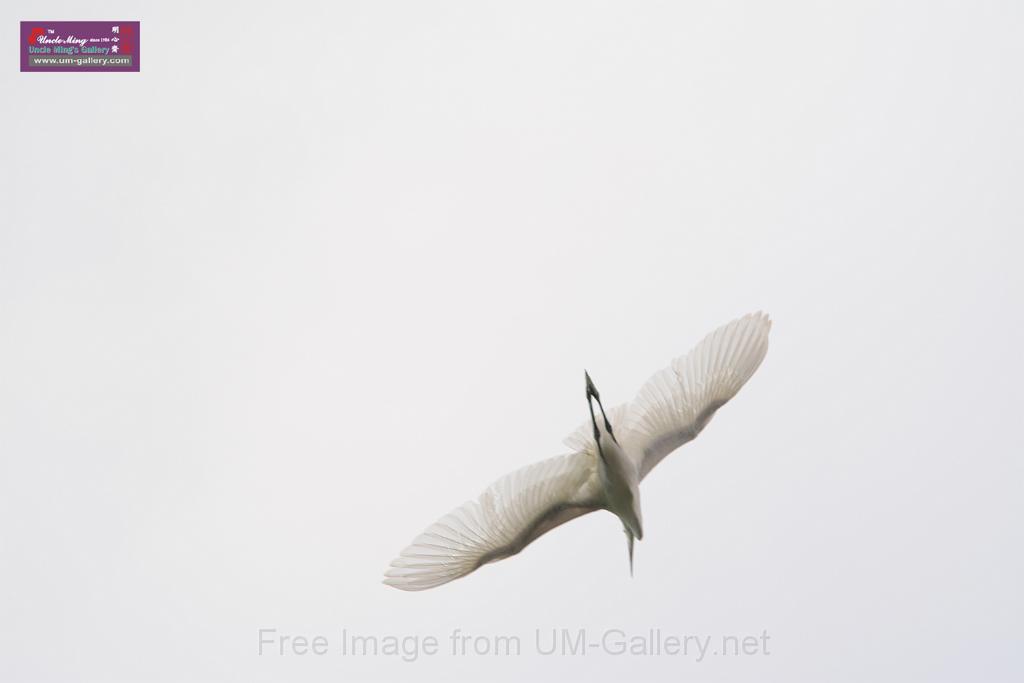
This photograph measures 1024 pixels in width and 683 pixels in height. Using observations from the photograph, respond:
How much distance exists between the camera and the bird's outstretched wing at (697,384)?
9773mm

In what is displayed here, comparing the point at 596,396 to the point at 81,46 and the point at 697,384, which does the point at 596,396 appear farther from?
the point at 81,46

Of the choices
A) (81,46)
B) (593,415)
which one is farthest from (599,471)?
(81,46)

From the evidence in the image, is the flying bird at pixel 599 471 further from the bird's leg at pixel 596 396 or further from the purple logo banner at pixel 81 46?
the purple logo banner at pixel 81 46

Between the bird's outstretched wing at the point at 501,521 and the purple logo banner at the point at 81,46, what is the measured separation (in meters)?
9.86

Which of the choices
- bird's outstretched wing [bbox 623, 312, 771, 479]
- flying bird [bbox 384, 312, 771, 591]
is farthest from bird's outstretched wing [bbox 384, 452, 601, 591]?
bird's outstretched wing [bbox 623, 312, 771, 479]

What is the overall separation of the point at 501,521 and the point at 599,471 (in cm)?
99

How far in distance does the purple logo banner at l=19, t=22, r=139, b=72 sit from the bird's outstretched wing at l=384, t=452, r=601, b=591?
9860 mm

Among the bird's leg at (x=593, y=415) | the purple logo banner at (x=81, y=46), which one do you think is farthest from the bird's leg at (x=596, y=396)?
the purple logo banner at (x=81, y=46)

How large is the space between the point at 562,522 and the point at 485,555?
2.81 ft

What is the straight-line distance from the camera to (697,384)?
984cm

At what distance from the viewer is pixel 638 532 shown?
9.88 m

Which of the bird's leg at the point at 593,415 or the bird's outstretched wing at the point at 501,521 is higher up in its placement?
the bird's leg at the point at 593,415

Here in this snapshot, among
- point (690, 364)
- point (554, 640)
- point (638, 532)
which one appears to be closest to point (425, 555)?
point (638, 532)

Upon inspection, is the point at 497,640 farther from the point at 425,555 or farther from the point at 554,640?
the point at 425,555
